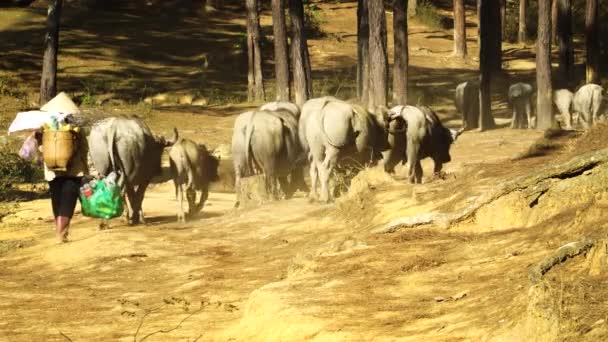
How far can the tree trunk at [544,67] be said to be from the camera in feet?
112

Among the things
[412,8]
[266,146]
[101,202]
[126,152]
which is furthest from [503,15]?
[101,202]

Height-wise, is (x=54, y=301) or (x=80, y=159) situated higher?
(x=80, y=159)

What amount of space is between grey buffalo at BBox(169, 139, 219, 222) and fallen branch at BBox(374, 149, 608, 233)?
9039mm

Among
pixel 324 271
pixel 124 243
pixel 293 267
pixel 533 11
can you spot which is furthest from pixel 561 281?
pixel 533 11

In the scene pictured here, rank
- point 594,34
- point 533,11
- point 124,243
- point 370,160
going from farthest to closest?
point 533,11 → point 594,34 → point 370,160 → point 124,243

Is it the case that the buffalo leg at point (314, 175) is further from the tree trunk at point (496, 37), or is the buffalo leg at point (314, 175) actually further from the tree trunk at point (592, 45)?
the tree trunk at point (592, 45)

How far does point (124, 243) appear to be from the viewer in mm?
17531

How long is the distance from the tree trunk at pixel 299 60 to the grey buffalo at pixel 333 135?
45.2 feet

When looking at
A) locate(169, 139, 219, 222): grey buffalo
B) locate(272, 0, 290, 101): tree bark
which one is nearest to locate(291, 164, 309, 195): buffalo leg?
locate(169, 139, 219, 222): grey buffalo

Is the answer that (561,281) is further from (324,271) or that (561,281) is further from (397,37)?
(397,37)

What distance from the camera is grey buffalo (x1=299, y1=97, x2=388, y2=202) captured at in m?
21.1

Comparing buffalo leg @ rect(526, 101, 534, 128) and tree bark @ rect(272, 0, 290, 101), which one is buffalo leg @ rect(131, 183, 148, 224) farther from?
buffalo leg @ rect(526, 101, 534, 128)

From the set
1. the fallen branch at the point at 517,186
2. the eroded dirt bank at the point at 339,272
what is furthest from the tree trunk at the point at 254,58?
the fallen branch at the point at 517,186

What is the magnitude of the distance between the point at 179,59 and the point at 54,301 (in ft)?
117
